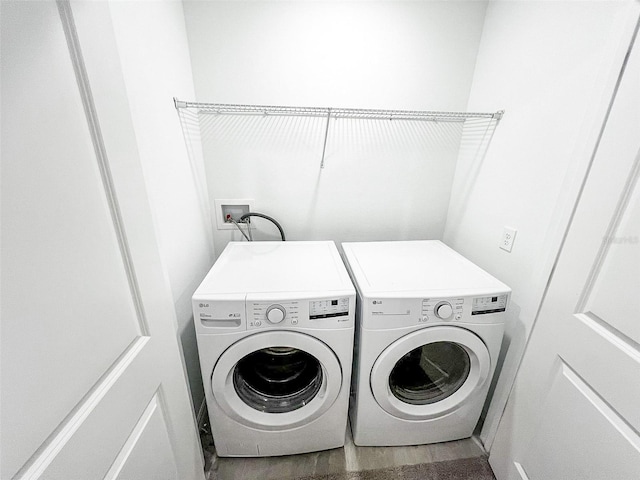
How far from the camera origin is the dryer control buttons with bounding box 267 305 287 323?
958 mm

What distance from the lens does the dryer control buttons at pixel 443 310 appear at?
1008 mm

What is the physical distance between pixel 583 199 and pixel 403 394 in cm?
107

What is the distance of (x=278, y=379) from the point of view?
4.17 feet

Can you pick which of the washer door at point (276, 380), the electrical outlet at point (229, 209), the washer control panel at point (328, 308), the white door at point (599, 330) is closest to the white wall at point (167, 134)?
the electrical outlet at point (229, 209)

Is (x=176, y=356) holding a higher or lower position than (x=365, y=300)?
lower

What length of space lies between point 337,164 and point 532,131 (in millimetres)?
913

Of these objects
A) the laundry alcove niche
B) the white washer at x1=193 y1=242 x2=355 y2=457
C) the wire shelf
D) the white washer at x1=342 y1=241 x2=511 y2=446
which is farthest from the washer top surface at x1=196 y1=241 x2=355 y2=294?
Answer: the wire shelf

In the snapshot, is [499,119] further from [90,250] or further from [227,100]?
[90,250]

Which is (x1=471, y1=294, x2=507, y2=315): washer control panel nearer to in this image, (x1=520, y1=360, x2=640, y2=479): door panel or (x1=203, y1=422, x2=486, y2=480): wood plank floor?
(x1=520, y1=360, x2=640, y2=479): door panel

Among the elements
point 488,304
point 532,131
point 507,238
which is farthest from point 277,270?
point 532,131

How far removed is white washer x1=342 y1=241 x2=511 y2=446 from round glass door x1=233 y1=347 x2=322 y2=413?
0.23 m

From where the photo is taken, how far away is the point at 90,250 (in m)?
0.51

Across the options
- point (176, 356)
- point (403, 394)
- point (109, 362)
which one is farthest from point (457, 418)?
point (109, 362)

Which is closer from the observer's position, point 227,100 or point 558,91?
point 558,91
